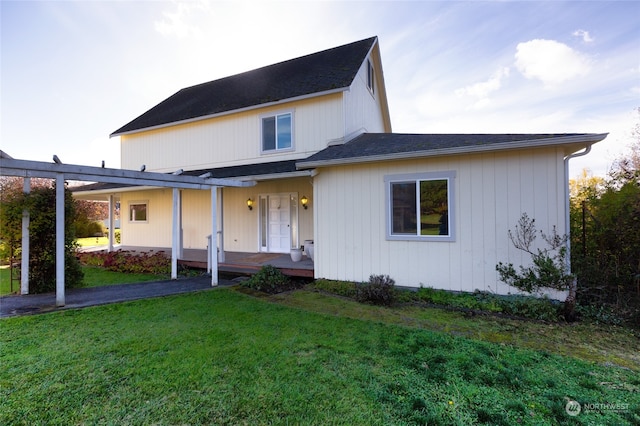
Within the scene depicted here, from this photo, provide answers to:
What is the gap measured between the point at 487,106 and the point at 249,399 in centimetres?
1767

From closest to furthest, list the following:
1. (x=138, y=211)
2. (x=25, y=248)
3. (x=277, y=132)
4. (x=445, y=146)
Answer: (x=445, y=146) < (x=25, y=248) < (x=277, y=132) < (x=138, y=211)

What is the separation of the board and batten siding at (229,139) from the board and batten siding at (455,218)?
2950mm

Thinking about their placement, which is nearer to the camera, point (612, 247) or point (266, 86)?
point (612, 247)

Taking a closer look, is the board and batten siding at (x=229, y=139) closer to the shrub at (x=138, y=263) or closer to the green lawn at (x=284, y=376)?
the shrub at (x=138, y=263)

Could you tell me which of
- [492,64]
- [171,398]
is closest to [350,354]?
[171,398]

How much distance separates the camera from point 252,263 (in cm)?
873

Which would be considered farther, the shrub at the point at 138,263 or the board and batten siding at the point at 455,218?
the shrub at the point at 138,263

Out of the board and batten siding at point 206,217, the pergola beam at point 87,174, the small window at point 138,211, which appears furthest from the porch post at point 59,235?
the small window at point 138,211

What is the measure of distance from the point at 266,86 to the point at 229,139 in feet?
8.85

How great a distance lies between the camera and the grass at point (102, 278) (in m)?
7.59

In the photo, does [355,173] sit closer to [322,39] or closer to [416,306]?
[416,306]

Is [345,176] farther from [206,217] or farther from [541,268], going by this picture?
[206,217]

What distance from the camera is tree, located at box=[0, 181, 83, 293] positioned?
645cm

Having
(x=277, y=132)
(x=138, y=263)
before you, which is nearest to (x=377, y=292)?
(x=277, y=132)
